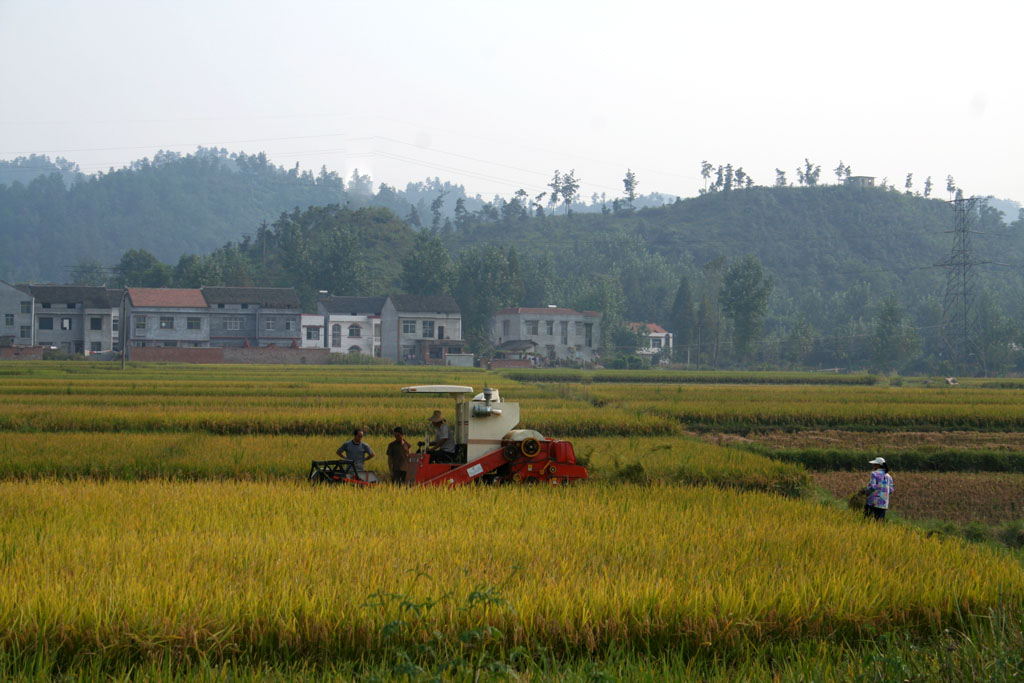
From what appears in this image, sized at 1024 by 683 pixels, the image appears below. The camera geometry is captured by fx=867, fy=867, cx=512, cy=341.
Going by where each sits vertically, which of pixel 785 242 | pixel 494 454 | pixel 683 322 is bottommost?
pixel 494 454

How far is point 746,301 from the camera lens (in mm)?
99250

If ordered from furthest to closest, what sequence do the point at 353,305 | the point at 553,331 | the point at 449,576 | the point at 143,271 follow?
the point at 143,271 < the point at 553,331 < the point at 353,305 < the point at 449,576

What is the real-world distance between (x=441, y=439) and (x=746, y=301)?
89390 mm

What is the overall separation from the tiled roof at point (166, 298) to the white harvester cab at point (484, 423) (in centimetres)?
7990

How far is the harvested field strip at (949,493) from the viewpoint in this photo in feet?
52.7

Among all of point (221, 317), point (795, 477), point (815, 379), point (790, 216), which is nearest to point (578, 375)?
point (815, 379)

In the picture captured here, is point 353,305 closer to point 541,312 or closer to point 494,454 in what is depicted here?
point 541,312

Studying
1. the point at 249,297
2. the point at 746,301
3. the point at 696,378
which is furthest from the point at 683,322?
the point at 249,297

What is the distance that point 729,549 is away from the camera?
9.14 m

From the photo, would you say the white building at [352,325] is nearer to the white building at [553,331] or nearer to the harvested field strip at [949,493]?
the white building at [553,331]

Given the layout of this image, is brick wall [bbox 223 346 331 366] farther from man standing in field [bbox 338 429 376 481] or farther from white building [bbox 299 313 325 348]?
man standing in field [bbox 338 429 376 481]

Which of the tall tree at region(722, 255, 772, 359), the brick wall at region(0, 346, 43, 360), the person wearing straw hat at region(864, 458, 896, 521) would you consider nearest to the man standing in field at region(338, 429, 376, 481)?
the person wearing straw hat at region(864, 458, 896, 521)

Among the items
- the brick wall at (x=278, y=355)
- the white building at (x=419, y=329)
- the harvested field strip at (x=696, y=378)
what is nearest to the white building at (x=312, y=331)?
the white building at (x=419, y=329)

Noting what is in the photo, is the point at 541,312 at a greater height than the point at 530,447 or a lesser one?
greater
